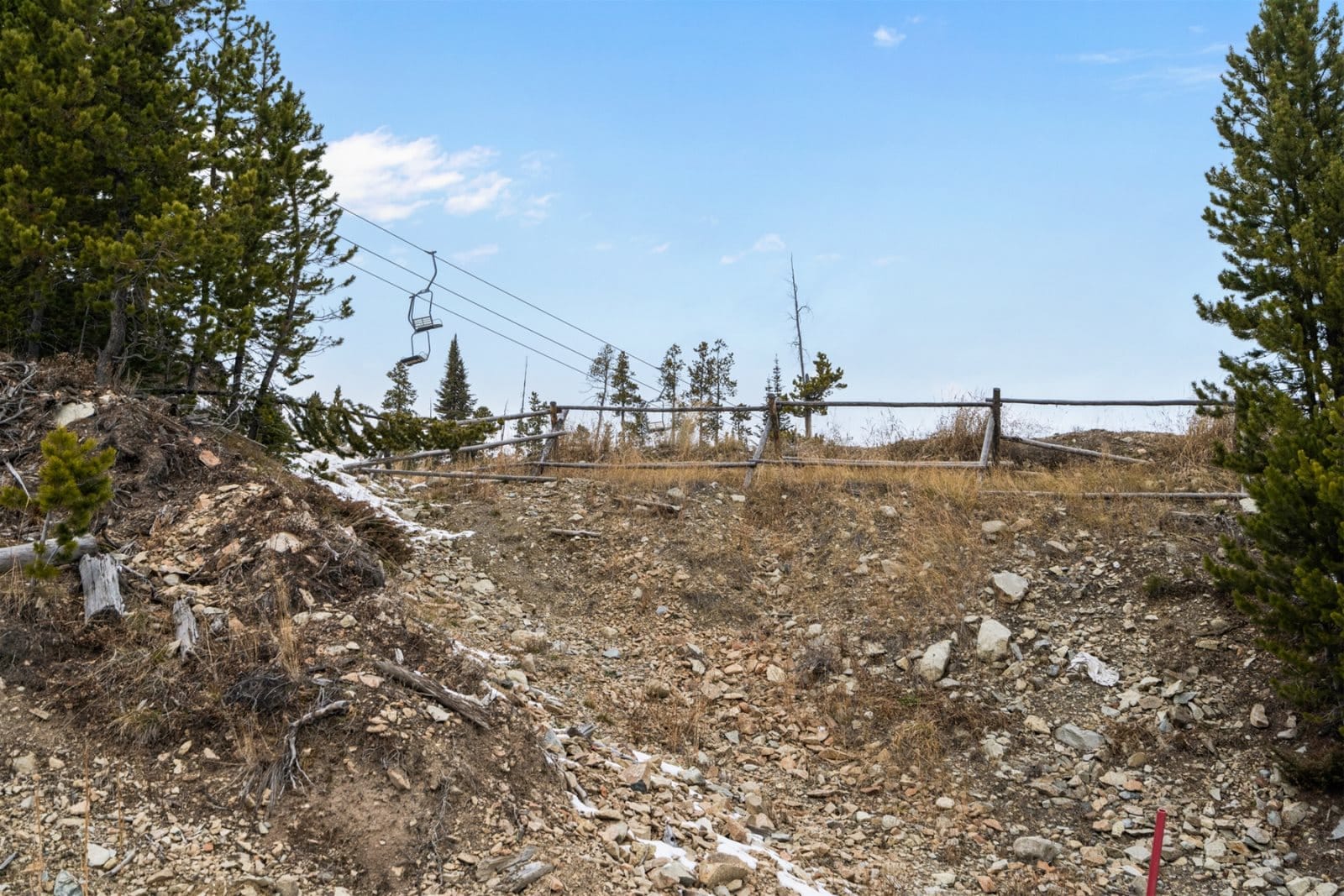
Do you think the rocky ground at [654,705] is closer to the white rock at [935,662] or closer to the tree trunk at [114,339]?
the white rock at [935,662]

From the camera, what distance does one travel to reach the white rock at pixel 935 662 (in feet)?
29.8

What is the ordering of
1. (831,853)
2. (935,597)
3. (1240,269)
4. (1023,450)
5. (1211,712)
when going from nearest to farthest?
(831,853)
(1211,712)
(935,597)
(1240,269)
(1023,450)

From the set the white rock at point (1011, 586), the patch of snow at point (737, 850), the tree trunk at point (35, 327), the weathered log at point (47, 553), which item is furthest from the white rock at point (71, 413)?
the white rock at point (1011, 586)

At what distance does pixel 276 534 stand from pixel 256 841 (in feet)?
10.2

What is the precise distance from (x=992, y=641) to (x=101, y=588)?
8289 mm

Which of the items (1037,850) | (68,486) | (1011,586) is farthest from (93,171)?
(1037,850)

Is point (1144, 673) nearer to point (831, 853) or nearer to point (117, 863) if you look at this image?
point (831, 853)

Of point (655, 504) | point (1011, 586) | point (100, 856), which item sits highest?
point (655, 504)

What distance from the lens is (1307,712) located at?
7449 millimetres

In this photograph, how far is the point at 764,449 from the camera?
14273mm

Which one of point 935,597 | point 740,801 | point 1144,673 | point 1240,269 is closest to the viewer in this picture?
point 740,801

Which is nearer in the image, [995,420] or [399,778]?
[399,778]

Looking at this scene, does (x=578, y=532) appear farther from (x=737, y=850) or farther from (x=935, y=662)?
(x=737, y=850)

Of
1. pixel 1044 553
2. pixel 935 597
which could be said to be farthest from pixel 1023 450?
pixel 935 597
